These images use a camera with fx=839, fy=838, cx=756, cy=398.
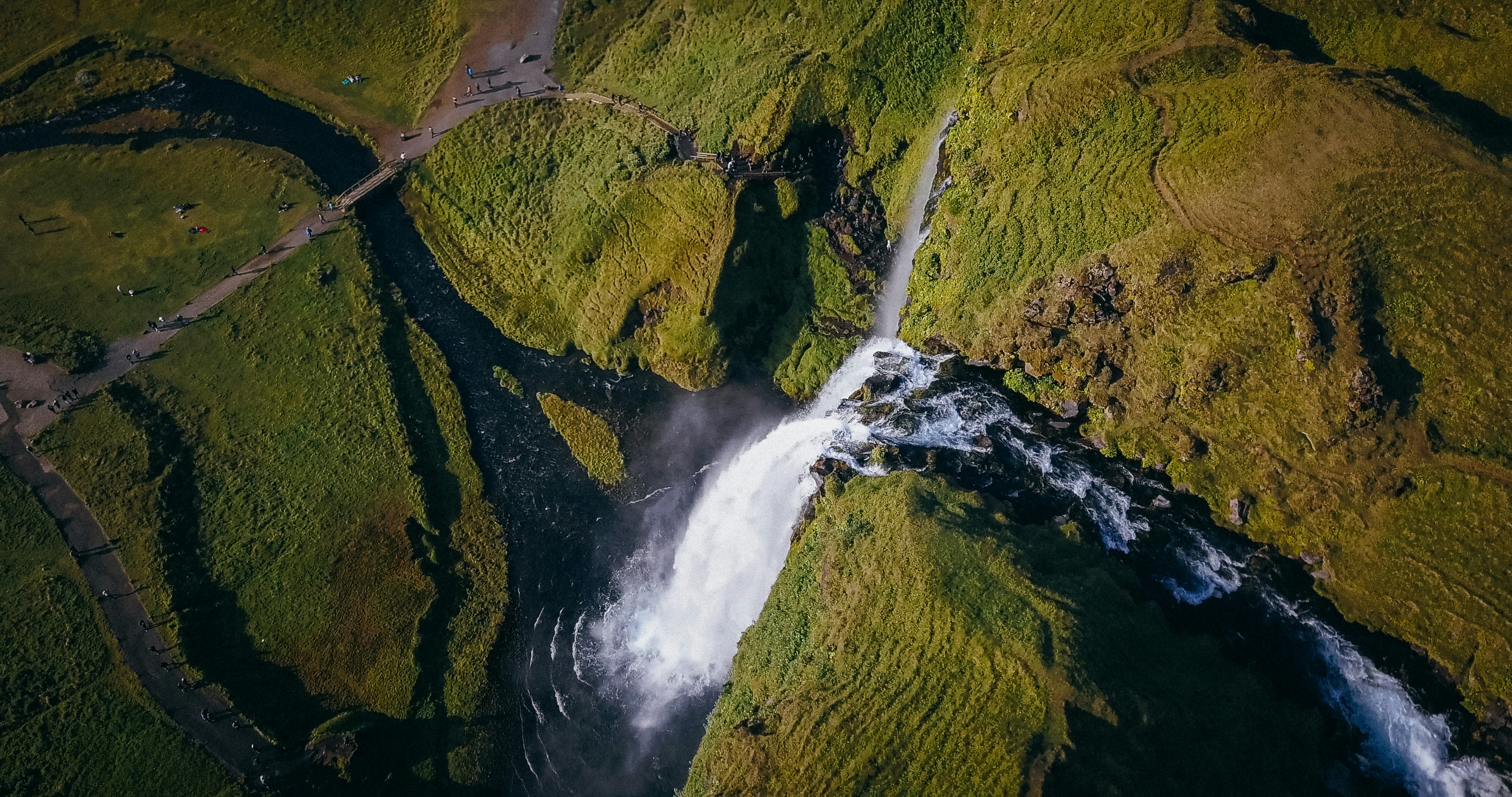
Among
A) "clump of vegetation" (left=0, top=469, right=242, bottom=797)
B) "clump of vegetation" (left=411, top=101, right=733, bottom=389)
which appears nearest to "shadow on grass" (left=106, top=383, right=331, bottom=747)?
"clump of vegetation" (left=0, top=469, right=242, bottom=797)

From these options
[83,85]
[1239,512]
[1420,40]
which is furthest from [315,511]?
[1420,40]

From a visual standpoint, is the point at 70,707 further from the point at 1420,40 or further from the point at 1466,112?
the point at 1420,40

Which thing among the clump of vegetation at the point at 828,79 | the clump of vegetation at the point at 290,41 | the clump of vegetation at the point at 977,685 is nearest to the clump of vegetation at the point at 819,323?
the clump of vegetation at the point at 828,79

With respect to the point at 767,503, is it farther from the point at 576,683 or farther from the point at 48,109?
the point at 48,109

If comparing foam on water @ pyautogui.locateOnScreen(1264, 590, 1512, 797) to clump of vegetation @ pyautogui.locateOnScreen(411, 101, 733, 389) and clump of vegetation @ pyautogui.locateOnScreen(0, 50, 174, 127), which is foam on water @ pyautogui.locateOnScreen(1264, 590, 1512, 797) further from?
clump of vegetation @ pyautogui.locateOnScreen(0, 50, 174, 127)

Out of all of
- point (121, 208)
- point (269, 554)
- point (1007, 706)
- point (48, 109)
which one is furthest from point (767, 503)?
point (48, 109)

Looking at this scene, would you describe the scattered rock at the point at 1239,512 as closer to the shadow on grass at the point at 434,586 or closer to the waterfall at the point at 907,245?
the waterfall at the point at 907,245

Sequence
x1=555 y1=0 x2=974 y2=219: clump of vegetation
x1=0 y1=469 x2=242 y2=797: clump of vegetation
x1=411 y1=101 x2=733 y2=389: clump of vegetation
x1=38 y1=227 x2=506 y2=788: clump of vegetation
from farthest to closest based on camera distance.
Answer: x1=555 y1=0 x2=974 y2=219: clump of vegetation, x1=411 y1=101 x2=733 y2=389: clump of vegetation, x1=38 y1=227 x2=506 y2=788: clump of vegetation, x1=0 y1=469 x2=242 y2=797: clump of vegetation
